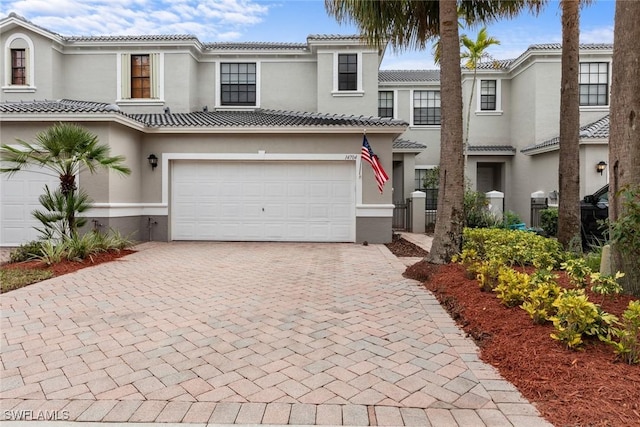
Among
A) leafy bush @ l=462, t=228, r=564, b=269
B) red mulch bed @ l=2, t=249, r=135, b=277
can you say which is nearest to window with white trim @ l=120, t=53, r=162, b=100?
red mulch bed @ l=2, t=249, r=135, b=277

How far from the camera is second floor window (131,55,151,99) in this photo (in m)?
14.6

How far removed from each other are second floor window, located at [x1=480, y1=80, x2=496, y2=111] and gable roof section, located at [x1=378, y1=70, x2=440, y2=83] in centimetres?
214

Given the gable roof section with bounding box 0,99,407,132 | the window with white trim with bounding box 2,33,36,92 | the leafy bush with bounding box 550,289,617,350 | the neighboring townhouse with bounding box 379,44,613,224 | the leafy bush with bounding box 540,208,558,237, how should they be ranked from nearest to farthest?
the leafy bush with bounding box 550,289,617,350 → the gable roof section with bounding box 0,99,407,132 → the leafy bush with bounding box 540,208,558,237 → the window with white trim with bounding box 2,33,36,92 → the neighboring townhouse with bounding box 379,44,613,224

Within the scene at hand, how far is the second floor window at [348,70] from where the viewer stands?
14.7m

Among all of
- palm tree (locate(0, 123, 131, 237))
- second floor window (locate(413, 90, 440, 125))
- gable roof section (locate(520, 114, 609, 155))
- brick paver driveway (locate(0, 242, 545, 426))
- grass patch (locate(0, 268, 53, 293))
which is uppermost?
second floor window (locate(413, 90, 440, 125))

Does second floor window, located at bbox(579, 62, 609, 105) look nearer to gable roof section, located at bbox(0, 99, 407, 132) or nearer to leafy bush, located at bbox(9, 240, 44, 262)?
gable roof section, located at bbox(0, 99, 407, 132)

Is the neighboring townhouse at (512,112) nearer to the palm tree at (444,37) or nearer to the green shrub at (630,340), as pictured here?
the palm tree at (444,37)

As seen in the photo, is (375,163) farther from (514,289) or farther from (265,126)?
(514,289)

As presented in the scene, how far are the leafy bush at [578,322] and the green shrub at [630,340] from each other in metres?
0.14

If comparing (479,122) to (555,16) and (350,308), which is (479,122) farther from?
(350,308)

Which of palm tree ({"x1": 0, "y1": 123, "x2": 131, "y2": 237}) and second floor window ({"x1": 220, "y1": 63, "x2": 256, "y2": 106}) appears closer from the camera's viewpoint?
palm tree ({"x1": 0, "y1": 123, "x2": 131, "y2": 237})

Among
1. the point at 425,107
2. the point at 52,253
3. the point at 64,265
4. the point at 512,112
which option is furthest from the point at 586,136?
the point at 52,253

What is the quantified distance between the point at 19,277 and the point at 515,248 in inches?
318

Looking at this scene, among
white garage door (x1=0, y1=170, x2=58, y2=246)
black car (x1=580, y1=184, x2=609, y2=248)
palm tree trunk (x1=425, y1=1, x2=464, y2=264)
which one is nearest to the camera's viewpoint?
palm tree trunk (x1=425, y1=1, x2=464, y2=264)
